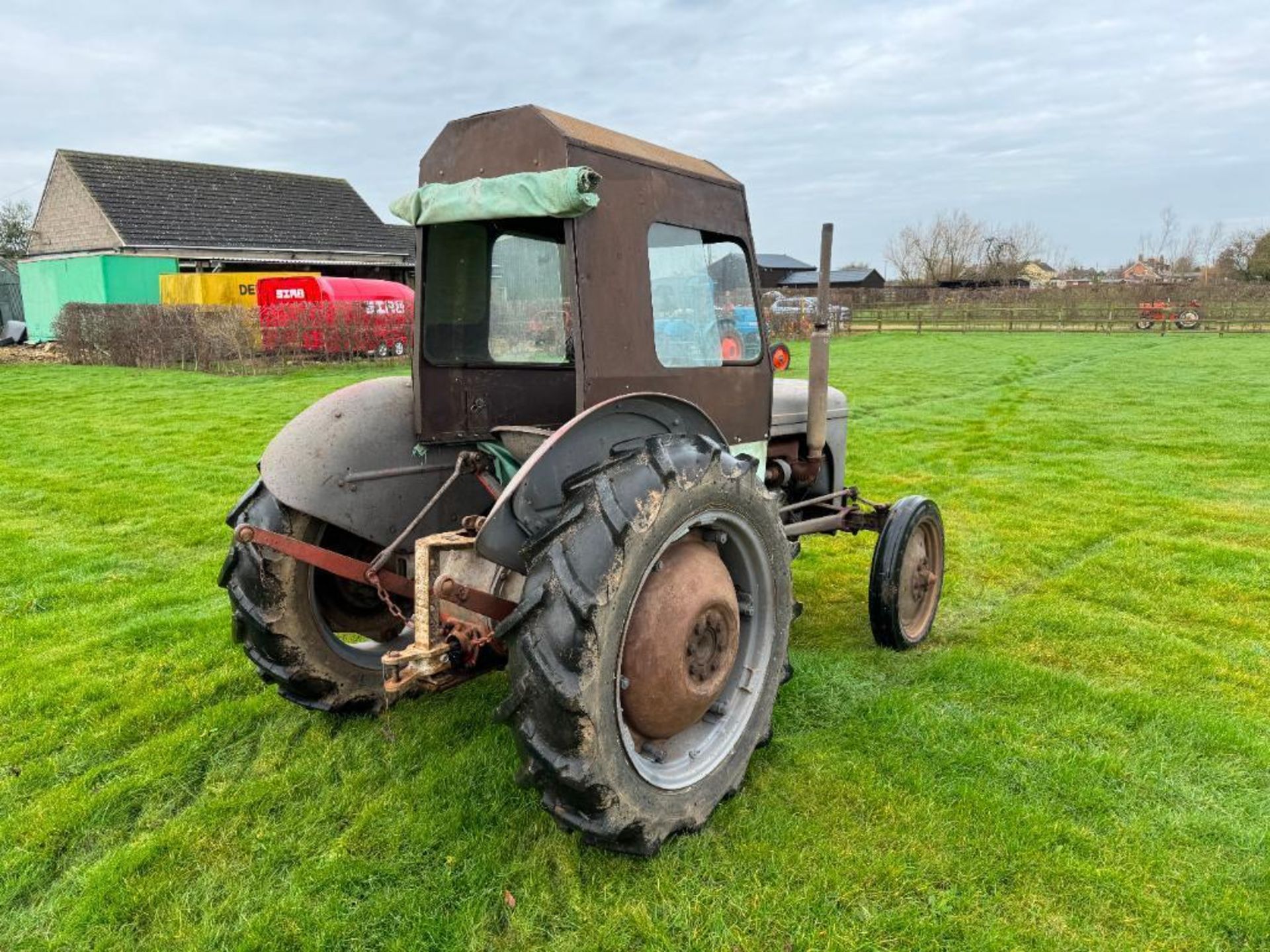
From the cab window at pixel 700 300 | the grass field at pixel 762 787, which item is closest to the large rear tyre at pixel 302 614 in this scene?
the grass field at pixel 762 787

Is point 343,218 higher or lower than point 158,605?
higher

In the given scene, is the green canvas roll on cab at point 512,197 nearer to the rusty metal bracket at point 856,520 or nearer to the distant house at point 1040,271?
the rusty metal bracket at point 856,520

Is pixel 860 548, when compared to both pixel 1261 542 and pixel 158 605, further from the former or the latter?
pixel 158 605

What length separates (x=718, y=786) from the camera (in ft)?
9.01

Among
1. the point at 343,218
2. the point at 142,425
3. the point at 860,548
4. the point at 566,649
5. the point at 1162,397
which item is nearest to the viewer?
the point at 566,649

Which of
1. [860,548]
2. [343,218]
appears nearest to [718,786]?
[860,548]

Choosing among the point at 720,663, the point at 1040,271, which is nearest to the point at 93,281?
the point at 720,663

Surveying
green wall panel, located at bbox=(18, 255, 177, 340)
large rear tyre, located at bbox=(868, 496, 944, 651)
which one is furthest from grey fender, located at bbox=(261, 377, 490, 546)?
green wall panel, located at bbox=(18, 255, 177, 340)

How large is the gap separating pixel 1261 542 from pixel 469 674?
614 cm

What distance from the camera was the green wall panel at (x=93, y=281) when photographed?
24344 millimetres

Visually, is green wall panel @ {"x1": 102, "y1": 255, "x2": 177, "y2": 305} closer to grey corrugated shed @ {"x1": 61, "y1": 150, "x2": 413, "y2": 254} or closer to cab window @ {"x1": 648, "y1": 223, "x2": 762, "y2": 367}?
grey corrugated shed @ {"x1": 61, "y1": 150, "x2": 413, "y2": 254}

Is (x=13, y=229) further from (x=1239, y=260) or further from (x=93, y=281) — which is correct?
(x=1239, y=260)

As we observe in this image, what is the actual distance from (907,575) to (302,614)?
283cm

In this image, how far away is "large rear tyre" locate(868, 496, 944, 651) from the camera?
4039 millimetres
